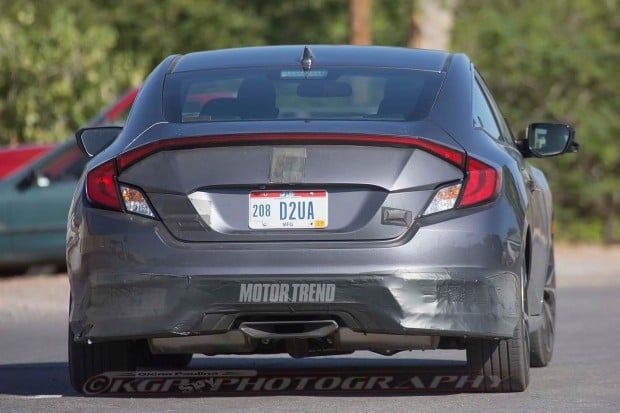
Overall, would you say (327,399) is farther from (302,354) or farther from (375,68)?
(375,68)

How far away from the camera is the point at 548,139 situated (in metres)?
8.80

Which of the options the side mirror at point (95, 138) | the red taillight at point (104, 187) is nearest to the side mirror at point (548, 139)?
the side mirror at point (95, 138)

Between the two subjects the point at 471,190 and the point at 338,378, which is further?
the point at 338,378

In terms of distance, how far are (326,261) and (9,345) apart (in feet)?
15.4

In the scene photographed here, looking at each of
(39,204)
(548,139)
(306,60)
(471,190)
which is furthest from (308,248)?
(39,204)

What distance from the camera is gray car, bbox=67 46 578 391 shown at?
22.5 feet

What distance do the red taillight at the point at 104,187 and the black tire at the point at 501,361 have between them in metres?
1.63

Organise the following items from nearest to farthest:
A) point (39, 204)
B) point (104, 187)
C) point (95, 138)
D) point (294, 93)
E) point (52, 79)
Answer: point (104, 187) < point (294, 93) < point (95, 138) < point (39, 204) < point (52, 79)

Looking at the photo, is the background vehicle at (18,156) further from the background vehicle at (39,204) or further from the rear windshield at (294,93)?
the rear windshield at (294,93)

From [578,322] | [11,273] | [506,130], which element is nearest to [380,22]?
[11,273]

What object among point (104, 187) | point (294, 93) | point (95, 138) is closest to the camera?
point (104, 187)

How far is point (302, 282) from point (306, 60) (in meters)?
1.40

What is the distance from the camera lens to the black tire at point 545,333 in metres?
8.91

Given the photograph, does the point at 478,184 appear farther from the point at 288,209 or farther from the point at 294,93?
the point at 294,93
